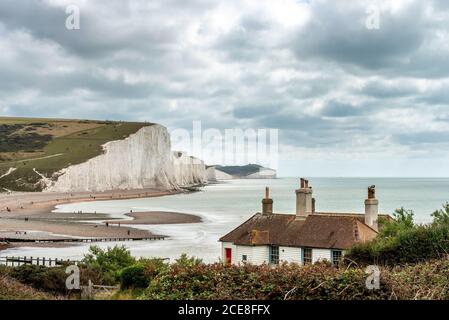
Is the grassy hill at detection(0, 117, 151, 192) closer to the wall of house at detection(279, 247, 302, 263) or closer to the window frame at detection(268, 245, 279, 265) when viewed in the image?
the window frame at detection(268, 245, 279, 265)

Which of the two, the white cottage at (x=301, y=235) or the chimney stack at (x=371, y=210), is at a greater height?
the chimney stack at (x=371, y=210)

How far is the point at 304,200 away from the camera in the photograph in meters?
31.2

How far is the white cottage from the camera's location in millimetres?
28391

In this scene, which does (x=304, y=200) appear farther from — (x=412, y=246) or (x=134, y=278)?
(x=134, y=278)

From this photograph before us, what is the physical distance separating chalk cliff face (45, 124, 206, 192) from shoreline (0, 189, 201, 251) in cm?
1098

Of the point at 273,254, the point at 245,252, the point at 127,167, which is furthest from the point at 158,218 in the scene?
the point at 127,167

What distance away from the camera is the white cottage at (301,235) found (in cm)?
2839

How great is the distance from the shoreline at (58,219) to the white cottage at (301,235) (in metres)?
32.9

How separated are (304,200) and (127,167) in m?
144

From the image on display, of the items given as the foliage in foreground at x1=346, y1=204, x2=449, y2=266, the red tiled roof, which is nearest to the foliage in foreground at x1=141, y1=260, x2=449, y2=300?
the foliage in foreground at x1=346, y1=204, x2=449, y2=266

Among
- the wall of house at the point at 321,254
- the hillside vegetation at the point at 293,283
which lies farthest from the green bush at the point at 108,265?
the hillside vegetation at the point at 293,283

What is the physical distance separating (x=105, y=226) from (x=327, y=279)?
70468 mm

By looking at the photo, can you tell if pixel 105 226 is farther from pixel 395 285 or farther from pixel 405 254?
pixel 395 285

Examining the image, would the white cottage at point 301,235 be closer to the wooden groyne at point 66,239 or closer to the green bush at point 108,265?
the green bush at point 108,265
